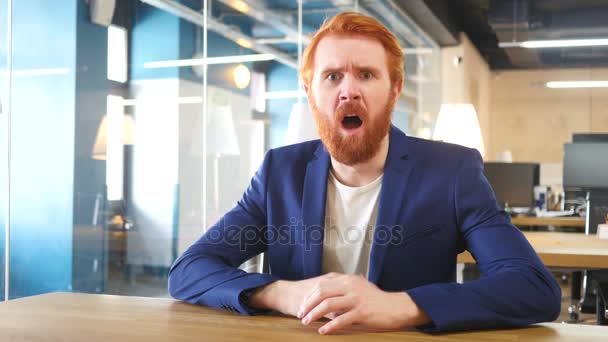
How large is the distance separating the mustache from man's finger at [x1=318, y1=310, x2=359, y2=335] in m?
0.58

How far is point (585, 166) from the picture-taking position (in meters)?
5.53

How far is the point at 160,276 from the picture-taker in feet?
14.3

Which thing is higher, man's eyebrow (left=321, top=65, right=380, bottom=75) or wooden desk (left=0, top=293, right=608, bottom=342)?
man's eyebrow (left=321, top=65, right=380, bottom=75)

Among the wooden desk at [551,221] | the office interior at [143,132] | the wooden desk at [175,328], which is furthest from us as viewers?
the wooden desk at [551,221]

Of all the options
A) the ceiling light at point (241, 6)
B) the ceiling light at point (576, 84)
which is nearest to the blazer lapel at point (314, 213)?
the ceiling light at point (241, 6)

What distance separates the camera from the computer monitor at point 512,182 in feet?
21.0

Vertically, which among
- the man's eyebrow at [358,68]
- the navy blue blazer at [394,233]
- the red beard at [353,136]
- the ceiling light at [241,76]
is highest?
the ceiling light at [241,76]

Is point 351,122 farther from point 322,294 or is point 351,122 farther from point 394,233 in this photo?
point 322,294

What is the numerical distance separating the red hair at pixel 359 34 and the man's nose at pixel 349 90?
0.12 m

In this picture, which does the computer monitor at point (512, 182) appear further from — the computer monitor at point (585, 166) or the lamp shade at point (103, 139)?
the lamp shade at point (103, 139)

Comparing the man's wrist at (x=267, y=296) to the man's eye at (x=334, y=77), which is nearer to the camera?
the man's wrist at (x=267, y=296)

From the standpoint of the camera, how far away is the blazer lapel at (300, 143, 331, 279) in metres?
1.58

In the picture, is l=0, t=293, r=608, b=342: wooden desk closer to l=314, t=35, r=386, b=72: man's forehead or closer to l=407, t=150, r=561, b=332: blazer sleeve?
l=407, t=150, r=561, b=332: blazer sleeve

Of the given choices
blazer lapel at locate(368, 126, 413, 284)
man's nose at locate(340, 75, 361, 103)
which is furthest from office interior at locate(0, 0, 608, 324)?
blazer lapel at locate(368, 126, 413, 284)
